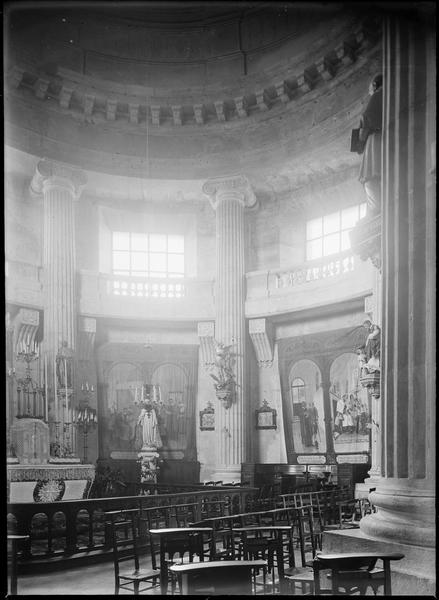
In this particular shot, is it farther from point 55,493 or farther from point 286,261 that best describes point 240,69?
point 55,493

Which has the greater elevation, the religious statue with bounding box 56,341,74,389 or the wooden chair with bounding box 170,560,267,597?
the religious statue with bounding box 56,341,74,389

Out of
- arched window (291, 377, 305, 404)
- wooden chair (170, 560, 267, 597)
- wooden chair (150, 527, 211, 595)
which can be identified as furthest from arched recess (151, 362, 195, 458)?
wooden chair (170, 560, 267, 597)

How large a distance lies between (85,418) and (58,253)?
14.1 ft

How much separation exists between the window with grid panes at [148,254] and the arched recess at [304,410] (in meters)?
4.69

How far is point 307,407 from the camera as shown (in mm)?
17469

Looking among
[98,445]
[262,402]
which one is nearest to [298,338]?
[262,402]

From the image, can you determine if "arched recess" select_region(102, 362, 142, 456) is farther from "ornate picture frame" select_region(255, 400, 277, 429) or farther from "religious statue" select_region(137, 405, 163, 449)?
"ornate picture frame" select_region(255, 400, 277, 429)

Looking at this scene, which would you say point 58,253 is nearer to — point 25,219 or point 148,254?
point 25,219

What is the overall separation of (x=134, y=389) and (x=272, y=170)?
698 centimetres

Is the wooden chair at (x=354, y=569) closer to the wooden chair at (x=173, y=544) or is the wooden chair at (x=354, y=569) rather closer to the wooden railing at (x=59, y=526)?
the wooden chair at (x=173, y=544)

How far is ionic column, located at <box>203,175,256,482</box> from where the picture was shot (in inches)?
714

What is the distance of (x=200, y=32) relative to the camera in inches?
731

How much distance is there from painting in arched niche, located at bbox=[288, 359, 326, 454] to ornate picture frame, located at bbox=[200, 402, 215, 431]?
229cm

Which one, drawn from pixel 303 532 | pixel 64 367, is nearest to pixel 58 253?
pixel 64 367
